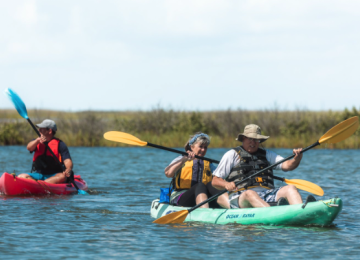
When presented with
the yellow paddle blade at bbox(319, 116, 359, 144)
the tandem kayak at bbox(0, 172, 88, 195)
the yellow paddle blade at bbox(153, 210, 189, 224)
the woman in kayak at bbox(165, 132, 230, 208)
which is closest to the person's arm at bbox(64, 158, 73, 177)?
the tandem kayak at bbox(0, 172, 88, 195)

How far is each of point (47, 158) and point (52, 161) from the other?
0.38 ft

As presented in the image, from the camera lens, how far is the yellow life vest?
7.61 meters

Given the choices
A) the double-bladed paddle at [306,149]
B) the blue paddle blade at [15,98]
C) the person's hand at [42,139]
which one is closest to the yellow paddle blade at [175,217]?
the double-bladed paddle at [306,149]

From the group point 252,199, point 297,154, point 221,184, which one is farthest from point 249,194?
point 297,154

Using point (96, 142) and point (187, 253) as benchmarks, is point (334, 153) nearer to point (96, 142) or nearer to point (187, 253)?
point (96, 142)

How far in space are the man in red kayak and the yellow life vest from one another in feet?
10.3

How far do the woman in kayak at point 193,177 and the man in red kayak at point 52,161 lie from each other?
3029mm

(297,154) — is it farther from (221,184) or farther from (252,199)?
(221,184)

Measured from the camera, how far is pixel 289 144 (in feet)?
73.3

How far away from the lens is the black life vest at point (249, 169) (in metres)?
7.07

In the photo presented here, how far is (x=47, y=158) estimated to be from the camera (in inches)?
403

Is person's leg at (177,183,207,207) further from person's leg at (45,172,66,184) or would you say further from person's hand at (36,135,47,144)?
person's leg at (45,172,66,184)

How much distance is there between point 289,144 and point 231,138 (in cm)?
239

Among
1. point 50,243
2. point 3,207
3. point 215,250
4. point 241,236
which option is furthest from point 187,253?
point 3,207
